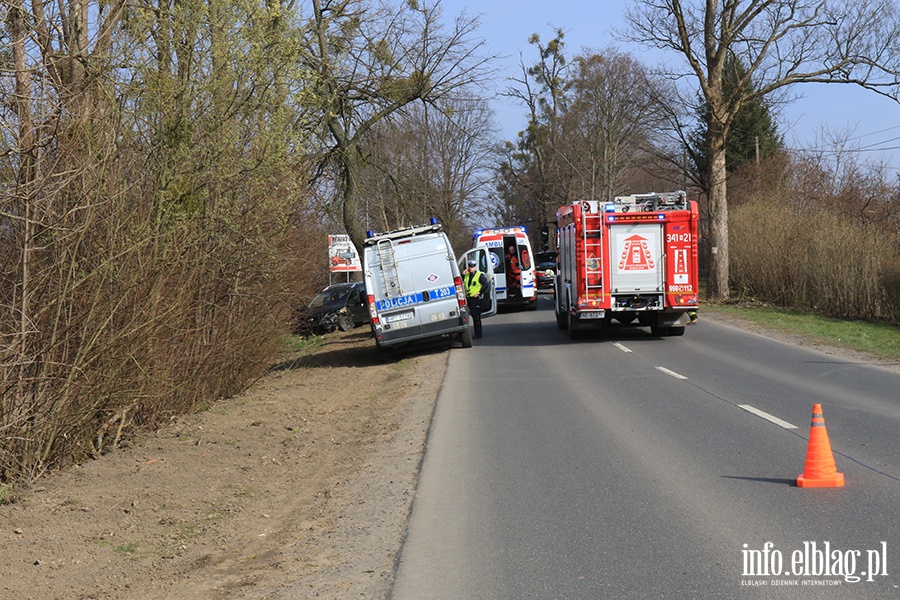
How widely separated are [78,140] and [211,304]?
14.7 ft

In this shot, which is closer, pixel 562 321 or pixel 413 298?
pixel 413 298

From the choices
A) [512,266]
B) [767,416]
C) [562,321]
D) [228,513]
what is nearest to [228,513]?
[228,513]

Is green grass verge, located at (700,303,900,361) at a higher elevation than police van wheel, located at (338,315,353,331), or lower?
lower

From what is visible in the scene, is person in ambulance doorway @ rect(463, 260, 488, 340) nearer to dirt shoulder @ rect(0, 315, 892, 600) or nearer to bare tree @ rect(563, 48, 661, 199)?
dirt shoulder @ rect(0, 315, 892, 600)

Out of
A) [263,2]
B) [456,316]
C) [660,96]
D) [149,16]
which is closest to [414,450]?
[149,16]

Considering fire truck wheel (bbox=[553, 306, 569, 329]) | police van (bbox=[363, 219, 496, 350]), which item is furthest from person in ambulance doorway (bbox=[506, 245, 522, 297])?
police van (bbox=[363, 219, 496, 350])

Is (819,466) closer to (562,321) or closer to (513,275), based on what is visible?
(562,321)

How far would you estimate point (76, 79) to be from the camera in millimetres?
9867

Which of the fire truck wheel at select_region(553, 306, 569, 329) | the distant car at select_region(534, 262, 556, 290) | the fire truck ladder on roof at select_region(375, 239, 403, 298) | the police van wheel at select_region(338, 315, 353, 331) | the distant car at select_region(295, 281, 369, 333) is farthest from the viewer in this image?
the distant car at select_region(534, 262, 556, 290)

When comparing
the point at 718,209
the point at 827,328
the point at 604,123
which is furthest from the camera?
the point at 604,123

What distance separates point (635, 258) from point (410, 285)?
16.6ft

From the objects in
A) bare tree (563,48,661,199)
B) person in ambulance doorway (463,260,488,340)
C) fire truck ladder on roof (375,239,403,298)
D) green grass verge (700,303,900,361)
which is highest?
bare tree (563,48,661,199)

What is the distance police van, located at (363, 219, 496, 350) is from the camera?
20.0 m

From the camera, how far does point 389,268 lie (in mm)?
19984
